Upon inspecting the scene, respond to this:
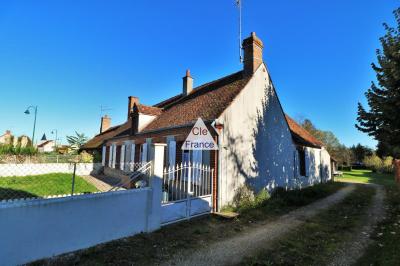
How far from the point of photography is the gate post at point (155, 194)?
6.47 meters

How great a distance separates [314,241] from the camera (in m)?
6.12

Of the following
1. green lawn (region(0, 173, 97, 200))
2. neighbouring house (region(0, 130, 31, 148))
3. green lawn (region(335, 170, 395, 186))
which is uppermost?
neighbouring house (region(0, 130, 31, 148))

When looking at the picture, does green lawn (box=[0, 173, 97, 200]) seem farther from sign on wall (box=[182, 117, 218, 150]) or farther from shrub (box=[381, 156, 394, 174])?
shrub (box=[381, 156, 394, 174])

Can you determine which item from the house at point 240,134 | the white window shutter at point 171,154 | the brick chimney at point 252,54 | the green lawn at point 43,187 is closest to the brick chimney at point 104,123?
the green lawn at point 43,187

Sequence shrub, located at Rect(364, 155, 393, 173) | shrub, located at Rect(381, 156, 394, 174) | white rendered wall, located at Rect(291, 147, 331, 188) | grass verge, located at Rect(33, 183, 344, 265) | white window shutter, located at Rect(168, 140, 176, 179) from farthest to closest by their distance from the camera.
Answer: shrub, located at Rect(364, 155, 393, 173) < shrub, located at Rect(381, 156, 394, 174) < white rendered wall, located at Rect(291, 147, 331, 188) < white window shutter, located at Rect(168, 140, 176, 179) < grass verge, located at Rect(33, 183, 344, 265)

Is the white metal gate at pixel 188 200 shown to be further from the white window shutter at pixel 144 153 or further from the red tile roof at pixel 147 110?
the red tile roof at pixel 147 110

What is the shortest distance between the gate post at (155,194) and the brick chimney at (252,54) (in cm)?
732

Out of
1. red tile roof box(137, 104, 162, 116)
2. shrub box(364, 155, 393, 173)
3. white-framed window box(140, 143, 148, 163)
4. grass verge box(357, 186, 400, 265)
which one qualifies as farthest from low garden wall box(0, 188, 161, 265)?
shrub box(364, 155, 393, 173)

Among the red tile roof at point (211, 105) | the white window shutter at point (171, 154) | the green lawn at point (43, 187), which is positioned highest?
the red tile roof at point (211, 105)

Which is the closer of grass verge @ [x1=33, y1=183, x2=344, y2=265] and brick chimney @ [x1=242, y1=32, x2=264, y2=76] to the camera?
grass verge @ [x1=33, y1=183, x2=344, y2=265]

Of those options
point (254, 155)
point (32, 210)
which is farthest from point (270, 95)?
point (32, 210)

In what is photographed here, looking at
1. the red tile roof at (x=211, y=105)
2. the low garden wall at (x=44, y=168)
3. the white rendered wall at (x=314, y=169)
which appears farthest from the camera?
the white rendered wall at (x=314, y=169)

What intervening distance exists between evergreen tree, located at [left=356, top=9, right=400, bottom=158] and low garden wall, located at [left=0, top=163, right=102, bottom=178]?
62.4ft

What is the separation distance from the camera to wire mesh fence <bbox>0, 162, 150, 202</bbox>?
12022 mm
